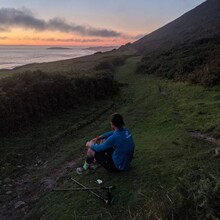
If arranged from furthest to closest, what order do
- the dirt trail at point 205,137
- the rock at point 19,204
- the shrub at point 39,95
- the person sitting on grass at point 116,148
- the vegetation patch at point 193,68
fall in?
the vegetation patch at point 193,68 → the shrub at point 39,95 → the dirt trail at point 205,137 → the person sitting on grass at point 116,148 → the rock at point 19,204

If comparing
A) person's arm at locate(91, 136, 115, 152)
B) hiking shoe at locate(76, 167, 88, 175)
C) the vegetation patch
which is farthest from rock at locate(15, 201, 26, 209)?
the vegetation patch

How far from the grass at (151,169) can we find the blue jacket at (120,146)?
1.16 feet

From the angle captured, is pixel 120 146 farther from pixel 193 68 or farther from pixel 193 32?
pixel 193 32

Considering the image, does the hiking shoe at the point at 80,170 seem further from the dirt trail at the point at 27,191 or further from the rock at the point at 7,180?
the rock at the point at 7,180

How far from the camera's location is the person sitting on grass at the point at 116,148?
8.80m

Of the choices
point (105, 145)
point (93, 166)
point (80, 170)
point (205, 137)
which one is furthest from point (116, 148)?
point (205, 137)

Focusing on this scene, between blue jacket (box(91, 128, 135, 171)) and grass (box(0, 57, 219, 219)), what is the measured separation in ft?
1.16

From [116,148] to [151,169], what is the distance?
111 centimetres

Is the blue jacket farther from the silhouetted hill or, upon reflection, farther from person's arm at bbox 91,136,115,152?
the silhouetted hill

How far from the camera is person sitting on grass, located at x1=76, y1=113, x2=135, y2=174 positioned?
8797 mm

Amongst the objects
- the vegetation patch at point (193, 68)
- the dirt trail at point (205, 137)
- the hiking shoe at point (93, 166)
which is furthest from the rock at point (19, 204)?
the vegetation patch at point (193, 68)

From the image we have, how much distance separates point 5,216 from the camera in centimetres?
823

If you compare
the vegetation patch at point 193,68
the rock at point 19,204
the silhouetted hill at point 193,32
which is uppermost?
the rock at point 19,204

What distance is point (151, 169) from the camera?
9.19m
